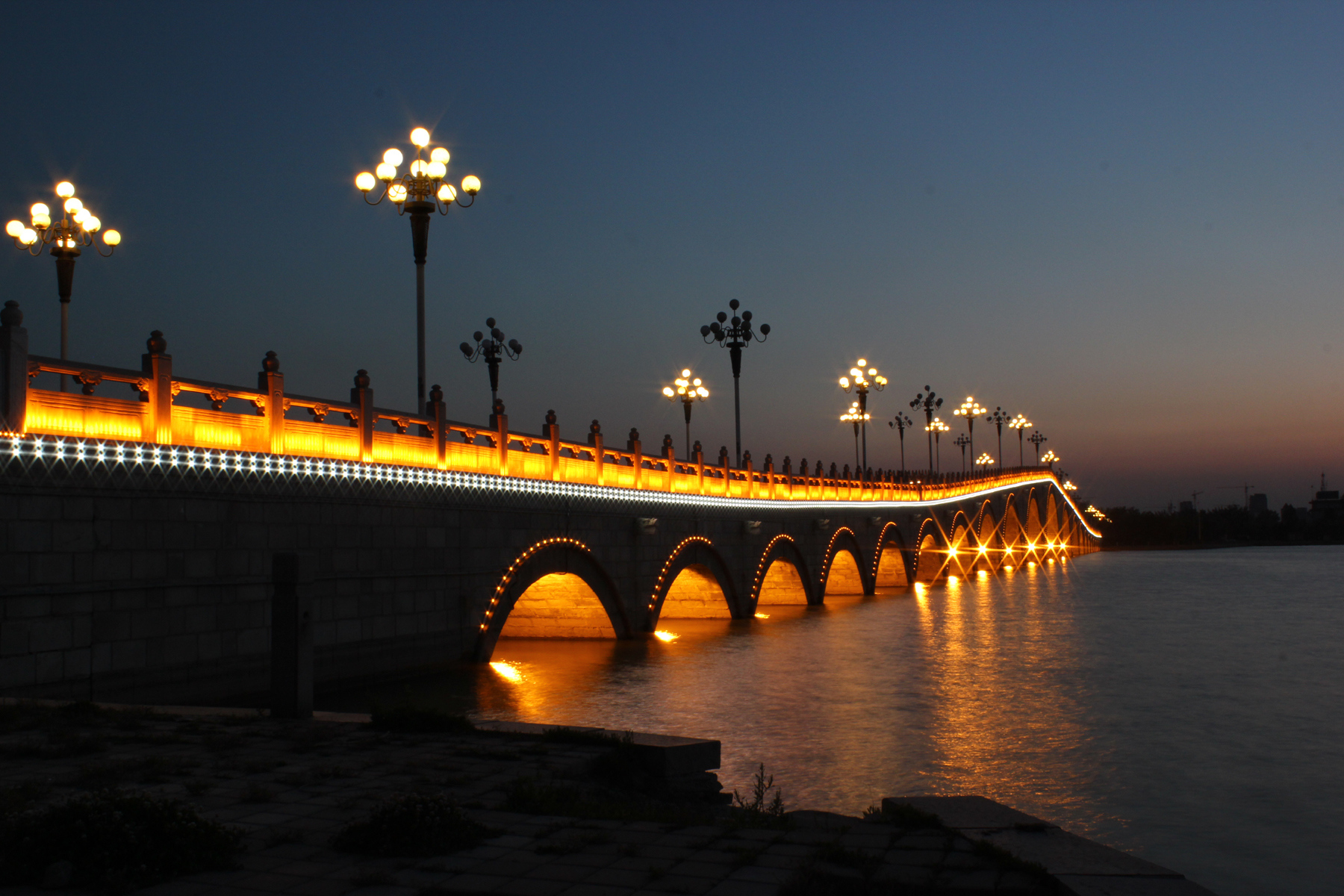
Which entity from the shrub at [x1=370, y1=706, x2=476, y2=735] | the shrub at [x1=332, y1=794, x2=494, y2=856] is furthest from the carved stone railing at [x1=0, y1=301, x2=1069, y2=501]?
the shrub at [x1=332, y1=794, x2=494, y2=856]

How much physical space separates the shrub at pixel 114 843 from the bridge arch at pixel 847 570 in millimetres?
42895

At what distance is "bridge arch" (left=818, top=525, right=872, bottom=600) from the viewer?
159ft

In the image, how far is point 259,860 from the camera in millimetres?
5801

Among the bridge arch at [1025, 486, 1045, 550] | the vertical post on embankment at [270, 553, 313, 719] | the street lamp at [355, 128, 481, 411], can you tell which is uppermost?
the street lamp at [355, 128, 481, 411]

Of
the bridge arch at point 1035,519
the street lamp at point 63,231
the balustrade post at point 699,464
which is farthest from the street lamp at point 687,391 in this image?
the bridge arch at point 1035,519

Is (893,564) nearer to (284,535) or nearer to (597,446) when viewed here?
(597,446)

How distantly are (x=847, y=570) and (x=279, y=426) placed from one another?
3839 cm

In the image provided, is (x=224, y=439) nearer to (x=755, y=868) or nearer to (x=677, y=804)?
(x=677, y=804)

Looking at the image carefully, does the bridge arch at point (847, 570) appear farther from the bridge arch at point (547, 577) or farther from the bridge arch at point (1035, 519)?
the bridge arch at point (1035, 519)

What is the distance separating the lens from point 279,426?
51.5 feet

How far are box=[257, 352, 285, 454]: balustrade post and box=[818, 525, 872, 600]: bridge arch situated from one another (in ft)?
113

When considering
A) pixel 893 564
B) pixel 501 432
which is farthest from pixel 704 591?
pixel 893 564

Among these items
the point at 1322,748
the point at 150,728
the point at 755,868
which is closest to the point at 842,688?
the point at 1322,748

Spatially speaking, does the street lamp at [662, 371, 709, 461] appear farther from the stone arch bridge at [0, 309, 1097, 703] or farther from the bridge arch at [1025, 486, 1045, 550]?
the bridge arch at [1025, 486, 1045, 550]
